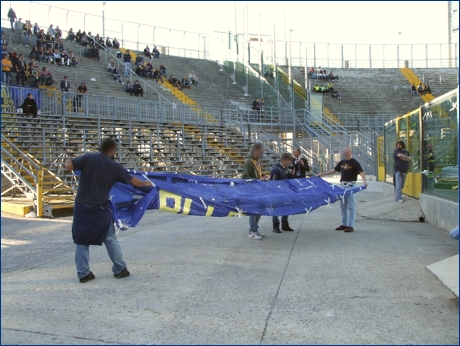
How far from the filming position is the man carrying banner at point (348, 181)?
28.8 feet

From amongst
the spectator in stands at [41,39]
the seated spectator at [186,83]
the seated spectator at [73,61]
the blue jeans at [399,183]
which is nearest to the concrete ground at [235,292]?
the blue jeans at [399,183]

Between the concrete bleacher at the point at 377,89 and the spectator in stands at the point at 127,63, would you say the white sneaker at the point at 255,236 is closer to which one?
the spectator in stands at the point at 127,63

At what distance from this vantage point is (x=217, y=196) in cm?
755

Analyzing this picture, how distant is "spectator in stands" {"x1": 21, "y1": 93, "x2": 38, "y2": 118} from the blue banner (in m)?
10.9

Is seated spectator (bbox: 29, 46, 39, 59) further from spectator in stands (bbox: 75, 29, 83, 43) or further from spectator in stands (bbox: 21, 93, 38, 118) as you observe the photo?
spectator in stands (bbox: 21, 93, 38, 118)

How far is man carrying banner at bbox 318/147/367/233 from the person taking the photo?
879cm

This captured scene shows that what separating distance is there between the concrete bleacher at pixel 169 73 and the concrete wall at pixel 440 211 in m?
18.4

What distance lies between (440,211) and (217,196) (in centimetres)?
488

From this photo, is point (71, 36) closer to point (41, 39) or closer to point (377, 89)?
point (41, 39)

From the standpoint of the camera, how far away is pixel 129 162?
61.2 ft

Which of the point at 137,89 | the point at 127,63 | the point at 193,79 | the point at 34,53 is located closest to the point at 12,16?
the point at 34,53

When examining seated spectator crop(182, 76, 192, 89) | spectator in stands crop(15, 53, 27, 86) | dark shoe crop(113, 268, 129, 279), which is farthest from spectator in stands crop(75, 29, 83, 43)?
dark shoe crop(113, 268, 129, 279)

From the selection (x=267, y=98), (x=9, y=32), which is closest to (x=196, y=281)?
(x=9, y=32)

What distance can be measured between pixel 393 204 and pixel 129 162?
11186 mm
